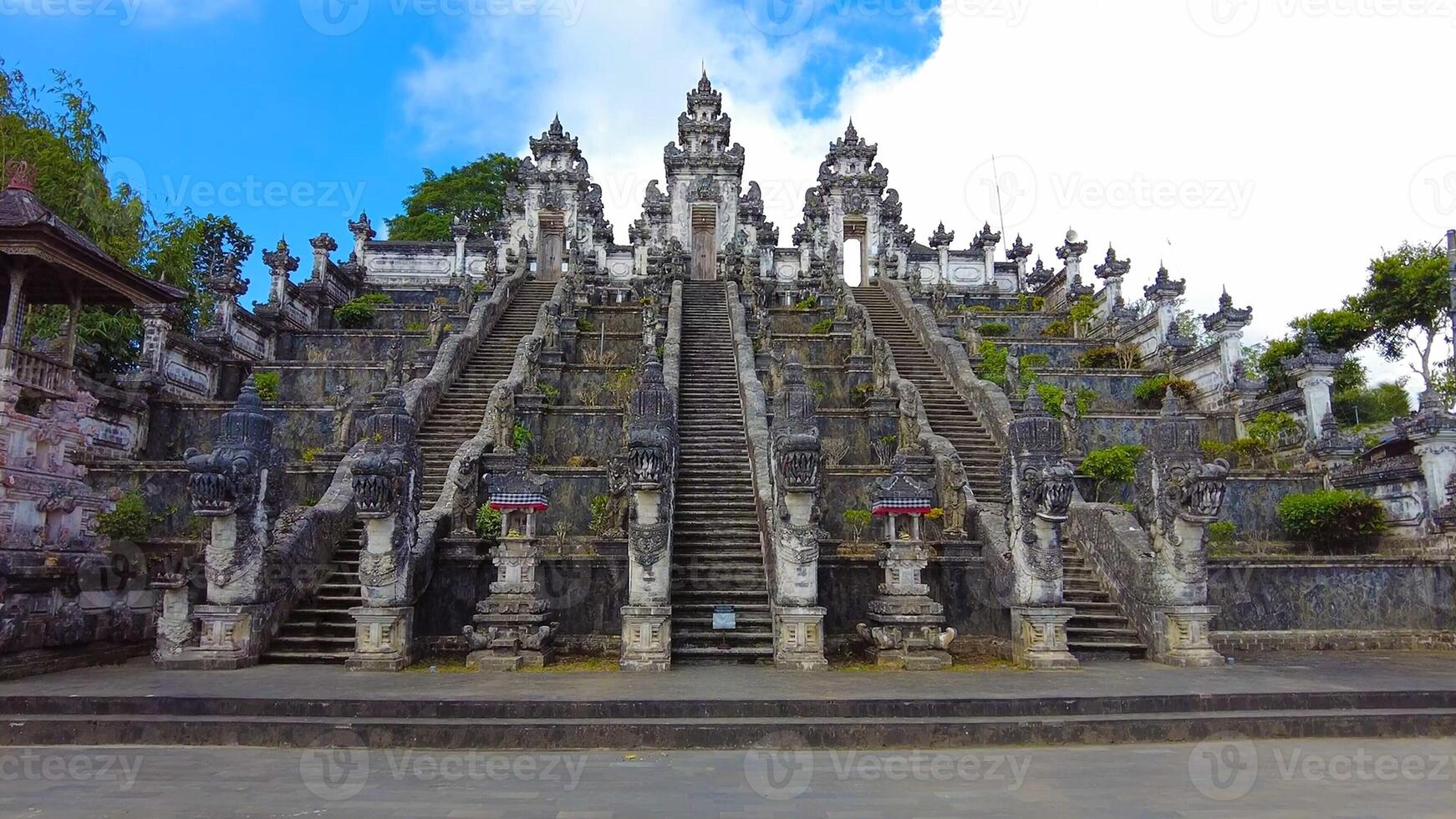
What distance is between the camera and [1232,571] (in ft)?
41.7

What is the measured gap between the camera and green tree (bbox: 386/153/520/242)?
159 feet

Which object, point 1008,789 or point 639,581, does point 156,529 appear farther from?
point 1008,789

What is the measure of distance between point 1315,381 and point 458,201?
142 ft

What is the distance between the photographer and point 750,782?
253 inches

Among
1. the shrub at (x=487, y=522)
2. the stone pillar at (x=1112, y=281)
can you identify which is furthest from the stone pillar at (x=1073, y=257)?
the shrub at (x=487, y=522)

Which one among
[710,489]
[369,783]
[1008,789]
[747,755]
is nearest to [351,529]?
[710,489]

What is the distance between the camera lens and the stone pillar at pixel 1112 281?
96.9 feet

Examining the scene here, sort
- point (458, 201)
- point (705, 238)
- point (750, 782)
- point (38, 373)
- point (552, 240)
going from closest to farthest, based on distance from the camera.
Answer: point (750, 782) < point (38, 373) < point (705, 238) < point (552, 240) < point (458, 201)

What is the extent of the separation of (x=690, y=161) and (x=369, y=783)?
3277cm

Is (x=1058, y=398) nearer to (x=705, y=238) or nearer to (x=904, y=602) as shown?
(x=904, y=602)

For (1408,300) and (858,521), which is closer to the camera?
(858,521)
